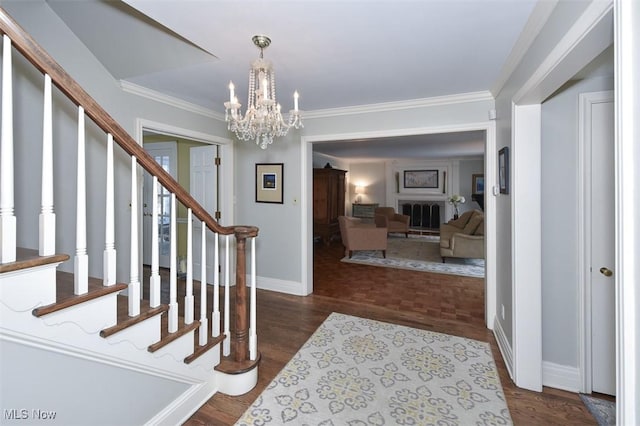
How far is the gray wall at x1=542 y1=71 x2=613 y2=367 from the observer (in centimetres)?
201

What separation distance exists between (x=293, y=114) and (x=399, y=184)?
7.77 metres

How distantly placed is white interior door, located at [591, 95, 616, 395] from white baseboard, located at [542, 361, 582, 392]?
120 mm

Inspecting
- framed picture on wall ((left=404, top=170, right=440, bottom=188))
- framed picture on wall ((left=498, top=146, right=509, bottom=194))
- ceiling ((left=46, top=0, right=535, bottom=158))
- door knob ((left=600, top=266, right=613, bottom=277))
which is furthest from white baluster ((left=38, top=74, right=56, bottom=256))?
framed picture on wall ((left=404, top=170, right=440, bottom=188))

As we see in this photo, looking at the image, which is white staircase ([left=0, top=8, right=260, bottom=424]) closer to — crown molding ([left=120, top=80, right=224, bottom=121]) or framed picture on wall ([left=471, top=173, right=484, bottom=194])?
crown molding ([left=120, top=80, right=224, bottom=121])

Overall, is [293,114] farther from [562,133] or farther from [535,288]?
[535,288]

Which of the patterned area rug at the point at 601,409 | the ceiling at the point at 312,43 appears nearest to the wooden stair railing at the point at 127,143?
the ceiling at the point at 312,43

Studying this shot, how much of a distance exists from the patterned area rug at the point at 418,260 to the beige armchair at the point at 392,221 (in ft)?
2.18

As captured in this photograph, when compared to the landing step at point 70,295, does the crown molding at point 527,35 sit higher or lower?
higher

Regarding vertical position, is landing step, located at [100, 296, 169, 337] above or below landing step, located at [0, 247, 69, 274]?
below

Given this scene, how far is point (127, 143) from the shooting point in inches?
54.1

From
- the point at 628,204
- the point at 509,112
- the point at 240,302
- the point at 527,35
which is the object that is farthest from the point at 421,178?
the point at 628,204

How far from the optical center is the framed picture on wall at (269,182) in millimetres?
3918

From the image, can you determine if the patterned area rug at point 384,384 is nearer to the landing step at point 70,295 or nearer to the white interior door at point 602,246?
the white interior door at point 602,246

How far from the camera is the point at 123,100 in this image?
2.80 m
